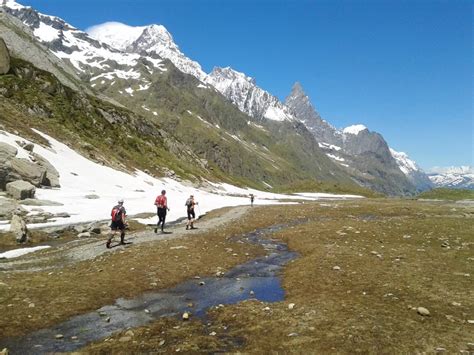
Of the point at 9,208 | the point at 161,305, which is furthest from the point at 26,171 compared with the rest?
the point at 161,305

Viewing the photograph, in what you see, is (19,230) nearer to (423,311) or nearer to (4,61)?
(423,311)

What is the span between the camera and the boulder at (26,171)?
146 feet

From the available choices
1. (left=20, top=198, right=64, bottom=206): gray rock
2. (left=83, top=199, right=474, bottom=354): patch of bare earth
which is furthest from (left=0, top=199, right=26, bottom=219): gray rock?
(left=83, top=199, right=474, bottom=354): patch of bare earth

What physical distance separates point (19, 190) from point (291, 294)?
1368 inches

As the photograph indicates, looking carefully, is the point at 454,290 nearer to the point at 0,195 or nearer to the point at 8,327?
the point at 8,327

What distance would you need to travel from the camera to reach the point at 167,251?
27.8m

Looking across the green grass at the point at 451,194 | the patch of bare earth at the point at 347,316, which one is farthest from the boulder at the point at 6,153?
the green grass at the point at 451,194

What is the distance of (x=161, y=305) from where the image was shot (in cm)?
1714

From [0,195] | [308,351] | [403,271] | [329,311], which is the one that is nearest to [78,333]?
[308,351]

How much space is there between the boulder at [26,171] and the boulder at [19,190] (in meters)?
1.78

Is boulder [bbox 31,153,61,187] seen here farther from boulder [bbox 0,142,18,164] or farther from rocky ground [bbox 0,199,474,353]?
rocky ground [bbox 0,199,474,353]

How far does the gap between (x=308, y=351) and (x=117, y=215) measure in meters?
21.6

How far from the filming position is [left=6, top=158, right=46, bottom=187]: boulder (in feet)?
146

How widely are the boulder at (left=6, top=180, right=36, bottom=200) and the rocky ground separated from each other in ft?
46.5
